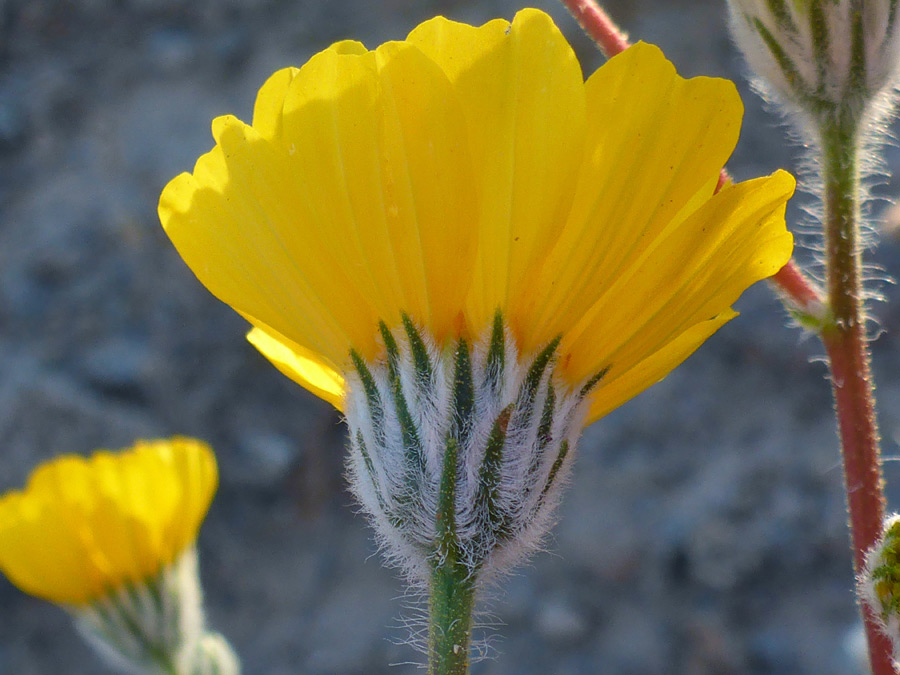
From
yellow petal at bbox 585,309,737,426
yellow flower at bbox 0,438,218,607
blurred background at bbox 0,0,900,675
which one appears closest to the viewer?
yellow petal at bbox 585,309,737,426

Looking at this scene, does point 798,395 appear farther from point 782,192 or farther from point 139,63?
point 139,63

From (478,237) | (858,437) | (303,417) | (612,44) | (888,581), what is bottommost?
(888,581)

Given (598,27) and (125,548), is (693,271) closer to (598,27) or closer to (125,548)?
(598,27)

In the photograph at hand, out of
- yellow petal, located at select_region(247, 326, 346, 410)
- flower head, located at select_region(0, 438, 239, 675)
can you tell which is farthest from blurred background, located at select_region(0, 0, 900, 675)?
yellow petal, located at select_region(247, 326, 346, 410)

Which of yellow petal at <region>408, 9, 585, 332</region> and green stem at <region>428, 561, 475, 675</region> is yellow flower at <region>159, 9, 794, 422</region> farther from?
green stem at <region>428, 561, 475, 675</region>

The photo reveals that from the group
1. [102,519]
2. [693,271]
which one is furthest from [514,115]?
[102,519]

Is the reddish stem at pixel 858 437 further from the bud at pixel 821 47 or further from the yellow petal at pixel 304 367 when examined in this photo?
the yellow petal at pixel 304 367
